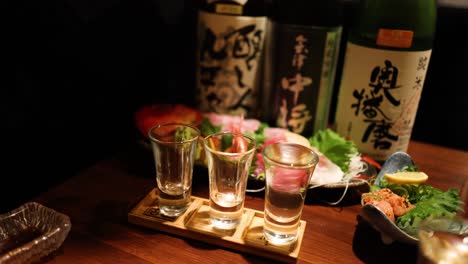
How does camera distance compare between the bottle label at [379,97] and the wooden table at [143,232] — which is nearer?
the wooden table at [143,232]

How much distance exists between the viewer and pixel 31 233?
2.34 feet

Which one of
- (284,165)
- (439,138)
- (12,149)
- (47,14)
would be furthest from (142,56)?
(439,138)

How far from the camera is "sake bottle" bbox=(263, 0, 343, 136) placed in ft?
3.58

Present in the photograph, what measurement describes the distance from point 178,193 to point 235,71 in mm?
526

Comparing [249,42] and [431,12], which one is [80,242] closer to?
[249,42]

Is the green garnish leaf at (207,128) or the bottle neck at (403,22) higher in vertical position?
the bottle neck at (403,22)

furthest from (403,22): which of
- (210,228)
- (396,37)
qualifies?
(210,228)

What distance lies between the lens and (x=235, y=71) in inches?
46.7

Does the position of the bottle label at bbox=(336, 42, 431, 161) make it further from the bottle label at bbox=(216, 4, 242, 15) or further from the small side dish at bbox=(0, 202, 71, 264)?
the small side dish at bbox=(0, 202, 71, 264)

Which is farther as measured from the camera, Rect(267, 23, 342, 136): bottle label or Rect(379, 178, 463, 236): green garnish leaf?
Rect(267, 23, 342, 136): bottle label

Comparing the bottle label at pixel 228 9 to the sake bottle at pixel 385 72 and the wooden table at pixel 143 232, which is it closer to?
the sake bottle at pixel 385 72

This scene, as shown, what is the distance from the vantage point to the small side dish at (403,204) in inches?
28.2

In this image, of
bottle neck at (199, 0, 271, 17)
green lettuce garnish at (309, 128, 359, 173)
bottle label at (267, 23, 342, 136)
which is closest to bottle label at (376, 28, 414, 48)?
bottle label at (267, 23, 342, 136)

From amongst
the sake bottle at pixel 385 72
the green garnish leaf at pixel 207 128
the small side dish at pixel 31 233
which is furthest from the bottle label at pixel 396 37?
the small side dish at pixel 31 233
